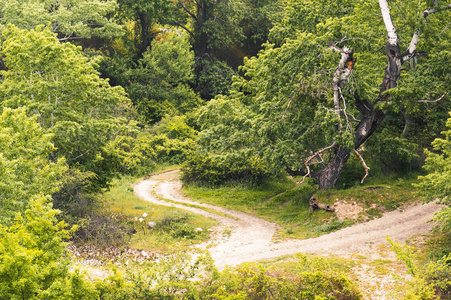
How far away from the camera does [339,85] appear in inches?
570

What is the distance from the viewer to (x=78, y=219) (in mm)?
14680

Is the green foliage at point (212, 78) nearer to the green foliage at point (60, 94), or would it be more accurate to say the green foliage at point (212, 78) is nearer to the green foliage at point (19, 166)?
the green foliage at point (60, 94)

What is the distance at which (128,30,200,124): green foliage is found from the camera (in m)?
34.5

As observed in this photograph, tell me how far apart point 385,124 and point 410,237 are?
787 centimetres

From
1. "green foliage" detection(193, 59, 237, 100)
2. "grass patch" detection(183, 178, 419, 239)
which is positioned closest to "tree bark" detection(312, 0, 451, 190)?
"grass patch" detection(183, 178, 419, 239)

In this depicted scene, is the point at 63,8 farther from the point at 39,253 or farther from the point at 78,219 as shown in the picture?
the point at 39,253

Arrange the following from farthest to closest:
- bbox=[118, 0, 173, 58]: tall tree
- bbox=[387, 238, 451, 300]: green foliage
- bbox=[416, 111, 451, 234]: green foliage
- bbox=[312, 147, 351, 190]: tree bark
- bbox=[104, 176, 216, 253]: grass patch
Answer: bbox=[118, 0, 173, 58]: tall tree, bbox=[312, 147, 351, 190]: tree bark, bbox=[104, 176, 216, 253]: grass patch, bbox=[416, 111, 451, 234]: green foliage, bbox=[387, 238, 451, 300]: green foliage

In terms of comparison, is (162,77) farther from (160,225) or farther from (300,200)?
(160,225)

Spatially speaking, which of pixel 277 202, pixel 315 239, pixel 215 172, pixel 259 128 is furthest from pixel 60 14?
pixel 315 239

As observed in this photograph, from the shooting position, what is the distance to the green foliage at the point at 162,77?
3447cm

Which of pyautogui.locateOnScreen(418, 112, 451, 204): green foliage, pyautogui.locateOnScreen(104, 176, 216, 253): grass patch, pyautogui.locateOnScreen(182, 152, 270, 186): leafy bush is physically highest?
pyautogui.locateOnScreen(418, 112, 451, 204): green foliage

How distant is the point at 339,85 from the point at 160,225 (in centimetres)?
857

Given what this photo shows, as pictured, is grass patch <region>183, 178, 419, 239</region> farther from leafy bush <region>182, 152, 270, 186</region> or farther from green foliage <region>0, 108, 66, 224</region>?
green foliage <region>0, 108, 66, 224</region>

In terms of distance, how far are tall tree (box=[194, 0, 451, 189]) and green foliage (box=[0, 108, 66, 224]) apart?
793 cm
